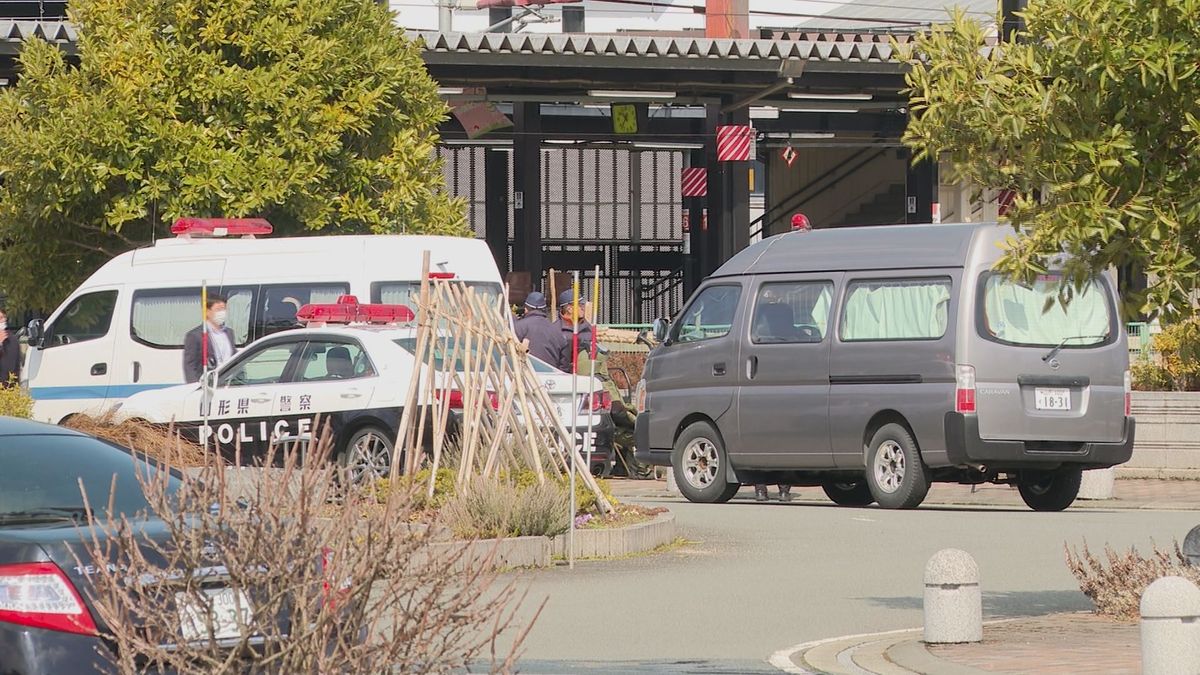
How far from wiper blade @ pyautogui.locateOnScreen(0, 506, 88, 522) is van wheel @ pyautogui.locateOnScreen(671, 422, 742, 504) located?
11769mm

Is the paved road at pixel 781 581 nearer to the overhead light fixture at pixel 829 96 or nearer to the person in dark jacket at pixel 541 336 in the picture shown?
the person in dark jacket at pixel 541 336

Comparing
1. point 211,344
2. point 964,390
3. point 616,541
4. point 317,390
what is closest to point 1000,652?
point 616,541

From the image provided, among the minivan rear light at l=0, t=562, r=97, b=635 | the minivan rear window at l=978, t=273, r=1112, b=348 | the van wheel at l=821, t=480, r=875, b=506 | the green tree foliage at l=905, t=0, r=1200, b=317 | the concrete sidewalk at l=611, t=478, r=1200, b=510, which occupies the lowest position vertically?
the concrete sidewalk at l=611, t=478, r=1200, b=510

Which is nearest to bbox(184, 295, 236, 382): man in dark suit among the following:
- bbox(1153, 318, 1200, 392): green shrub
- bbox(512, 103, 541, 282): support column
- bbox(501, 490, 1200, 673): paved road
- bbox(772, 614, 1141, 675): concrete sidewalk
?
bbox(501, 490, 1200, 673): paved road

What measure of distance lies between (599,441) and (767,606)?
8922 mm

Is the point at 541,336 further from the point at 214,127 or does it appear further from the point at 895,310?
the point at 214,127

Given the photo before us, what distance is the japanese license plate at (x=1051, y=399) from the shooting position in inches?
701

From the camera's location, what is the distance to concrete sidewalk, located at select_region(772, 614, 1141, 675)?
9.32m

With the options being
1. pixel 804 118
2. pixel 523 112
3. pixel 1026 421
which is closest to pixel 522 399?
pixel 1026 421

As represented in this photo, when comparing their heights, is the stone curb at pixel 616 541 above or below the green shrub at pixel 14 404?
below

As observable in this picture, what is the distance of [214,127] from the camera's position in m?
25.2

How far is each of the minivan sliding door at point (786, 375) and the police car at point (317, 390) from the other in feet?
5.22

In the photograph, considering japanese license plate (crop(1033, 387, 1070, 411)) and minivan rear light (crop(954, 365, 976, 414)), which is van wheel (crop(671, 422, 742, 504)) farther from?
japanese license plate (crop(1033, 387, 1070, 411))

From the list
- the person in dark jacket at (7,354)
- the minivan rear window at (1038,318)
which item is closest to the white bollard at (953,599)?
the minivan rear window at (1038,318)
